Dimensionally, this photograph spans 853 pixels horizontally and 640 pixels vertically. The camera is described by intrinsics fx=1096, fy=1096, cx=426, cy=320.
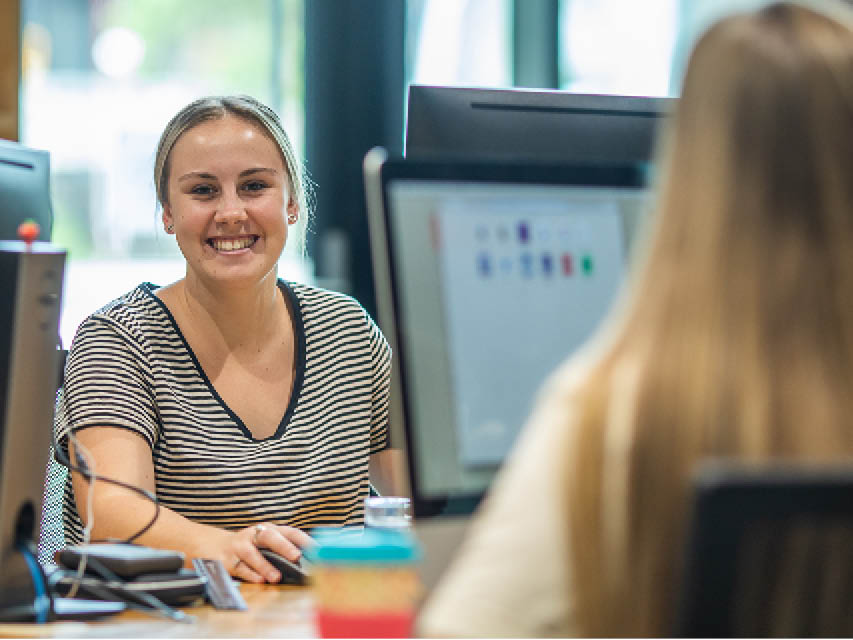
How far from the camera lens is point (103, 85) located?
10.6 feet

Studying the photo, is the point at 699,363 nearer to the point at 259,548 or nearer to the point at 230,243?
the point at 259,548

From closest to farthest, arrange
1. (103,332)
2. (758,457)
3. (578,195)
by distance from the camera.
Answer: (758,457)
(578,195)
(103,332)

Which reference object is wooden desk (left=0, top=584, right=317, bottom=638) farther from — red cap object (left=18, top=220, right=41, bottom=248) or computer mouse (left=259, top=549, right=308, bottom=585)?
red cap object (left=18, top=220, right=41, bottom=248)

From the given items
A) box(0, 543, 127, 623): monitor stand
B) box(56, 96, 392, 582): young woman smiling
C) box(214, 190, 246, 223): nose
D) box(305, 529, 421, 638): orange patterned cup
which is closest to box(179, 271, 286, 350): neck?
box(56, 96, 392, 582): young woman smiling

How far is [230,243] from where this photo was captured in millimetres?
1908

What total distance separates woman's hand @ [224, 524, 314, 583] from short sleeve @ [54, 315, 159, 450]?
360 millimetres

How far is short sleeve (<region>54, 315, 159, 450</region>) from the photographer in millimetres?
1670

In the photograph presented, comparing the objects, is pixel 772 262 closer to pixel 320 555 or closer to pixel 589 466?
pixel 589 466

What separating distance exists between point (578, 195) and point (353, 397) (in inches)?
37.6

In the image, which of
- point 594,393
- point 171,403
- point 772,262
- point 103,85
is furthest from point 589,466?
point 103,85

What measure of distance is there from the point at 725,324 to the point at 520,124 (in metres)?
0.72

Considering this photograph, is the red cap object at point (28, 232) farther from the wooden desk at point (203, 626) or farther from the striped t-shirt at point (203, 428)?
the striped t-shirt at point (203, 428)

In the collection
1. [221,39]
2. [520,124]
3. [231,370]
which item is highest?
[221,39]

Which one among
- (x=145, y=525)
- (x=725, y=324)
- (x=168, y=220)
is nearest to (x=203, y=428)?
(x=145, y=525)
